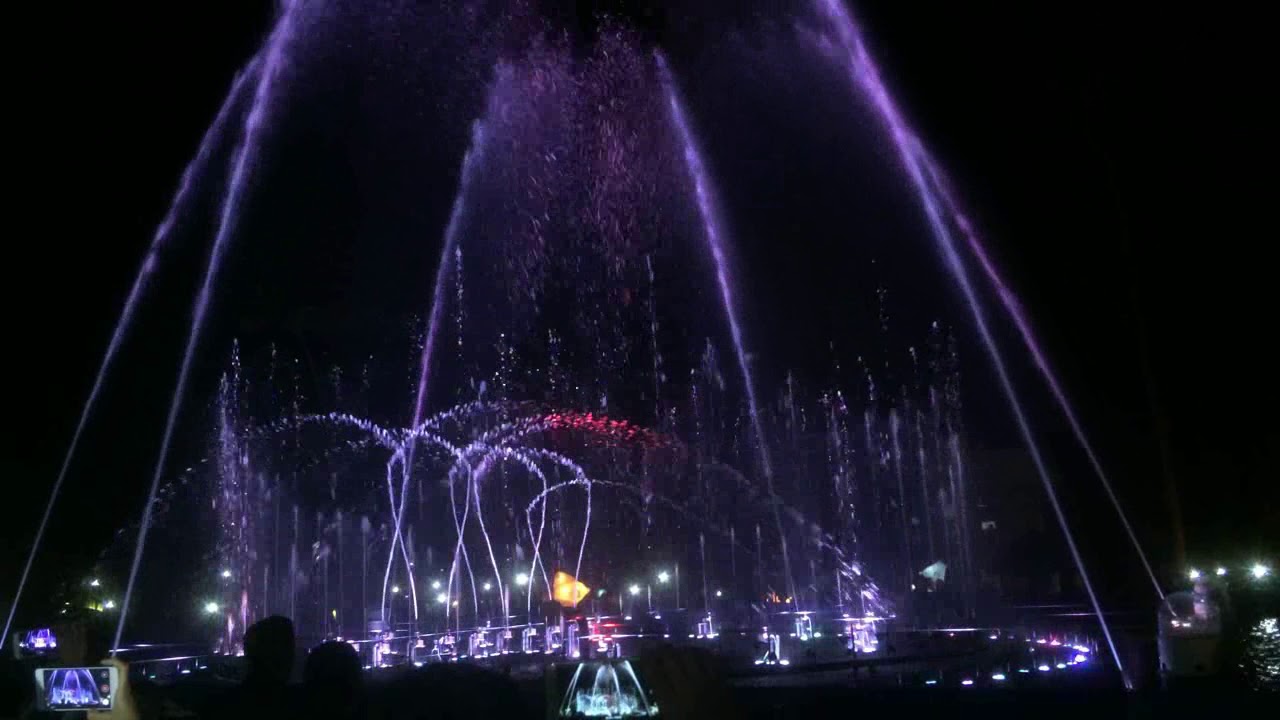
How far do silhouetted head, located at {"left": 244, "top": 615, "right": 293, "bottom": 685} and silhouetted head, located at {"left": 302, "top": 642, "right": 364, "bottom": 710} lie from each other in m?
0.32

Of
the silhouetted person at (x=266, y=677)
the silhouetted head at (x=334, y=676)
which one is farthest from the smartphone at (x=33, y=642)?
the silhouetted head at (x=334, y=676)

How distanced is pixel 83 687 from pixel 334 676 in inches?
A: 146

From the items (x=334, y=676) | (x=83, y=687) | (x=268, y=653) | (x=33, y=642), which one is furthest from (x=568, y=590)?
(x=334, y=676)

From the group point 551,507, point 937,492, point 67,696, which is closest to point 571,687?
point 67,696

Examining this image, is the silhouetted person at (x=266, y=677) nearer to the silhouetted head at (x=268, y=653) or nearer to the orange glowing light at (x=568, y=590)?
the silhouetted head at (x=268, y=653)

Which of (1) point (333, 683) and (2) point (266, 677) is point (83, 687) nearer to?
(2) point (266, 677)

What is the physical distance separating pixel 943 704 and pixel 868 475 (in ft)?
158

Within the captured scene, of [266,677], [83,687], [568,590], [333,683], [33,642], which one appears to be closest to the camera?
[333,683]

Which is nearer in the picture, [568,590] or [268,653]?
[268,653]

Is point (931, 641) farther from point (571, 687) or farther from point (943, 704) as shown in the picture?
point (571, 687)

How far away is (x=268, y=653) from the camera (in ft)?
14.9

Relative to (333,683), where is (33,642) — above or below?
above

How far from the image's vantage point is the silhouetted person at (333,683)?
13.4 feet

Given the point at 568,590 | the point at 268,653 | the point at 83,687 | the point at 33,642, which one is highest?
the point at 568,590
